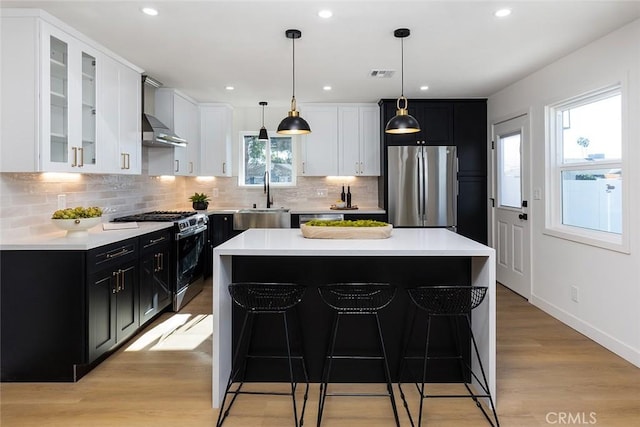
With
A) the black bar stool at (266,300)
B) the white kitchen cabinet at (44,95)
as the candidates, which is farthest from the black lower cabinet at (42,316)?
the black bar stool at (266,300)

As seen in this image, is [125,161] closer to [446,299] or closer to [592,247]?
[446,299]

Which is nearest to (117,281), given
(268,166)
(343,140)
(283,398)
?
(283,398)

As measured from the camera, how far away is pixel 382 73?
173 inches

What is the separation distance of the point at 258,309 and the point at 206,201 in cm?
379

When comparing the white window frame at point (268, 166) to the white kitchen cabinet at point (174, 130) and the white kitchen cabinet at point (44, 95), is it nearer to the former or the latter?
the white kitchen cabinet at point (174, 130)

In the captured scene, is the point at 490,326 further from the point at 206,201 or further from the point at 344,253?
the point at 206,201

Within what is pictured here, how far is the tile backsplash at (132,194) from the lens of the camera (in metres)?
3.01

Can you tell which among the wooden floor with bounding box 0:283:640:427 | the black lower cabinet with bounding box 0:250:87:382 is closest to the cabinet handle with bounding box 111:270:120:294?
the black lower cabinet with bounding box 0:250:87:382

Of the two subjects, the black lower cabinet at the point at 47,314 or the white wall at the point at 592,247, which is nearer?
the black lower cabinet at the point at 47,314

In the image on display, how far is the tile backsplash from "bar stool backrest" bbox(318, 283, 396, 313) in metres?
2.32

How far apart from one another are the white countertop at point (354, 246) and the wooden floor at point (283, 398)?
36.2 inches

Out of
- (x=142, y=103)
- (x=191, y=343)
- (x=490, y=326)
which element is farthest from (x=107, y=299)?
(x=490, y=326)

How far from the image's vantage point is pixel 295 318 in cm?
275

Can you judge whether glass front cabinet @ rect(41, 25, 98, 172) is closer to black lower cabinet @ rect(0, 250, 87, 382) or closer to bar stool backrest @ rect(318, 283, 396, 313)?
black lower cabinet @ rect(0, 250, 87, 382)
